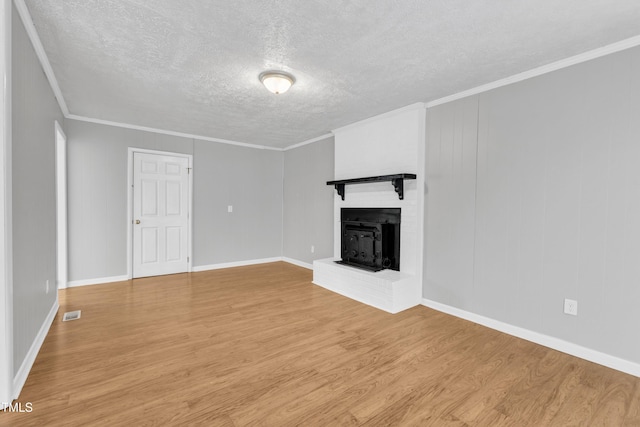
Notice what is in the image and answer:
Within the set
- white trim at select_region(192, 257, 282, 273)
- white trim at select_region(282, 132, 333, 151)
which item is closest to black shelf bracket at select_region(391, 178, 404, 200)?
white trim at select_region(282, 132, 333, 151)

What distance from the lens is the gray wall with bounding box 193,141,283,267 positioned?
5301 millimetres

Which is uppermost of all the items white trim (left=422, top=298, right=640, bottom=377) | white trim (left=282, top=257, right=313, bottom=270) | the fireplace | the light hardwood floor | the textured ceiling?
the textured ceiling

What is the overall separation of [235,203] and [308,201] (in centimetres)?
143

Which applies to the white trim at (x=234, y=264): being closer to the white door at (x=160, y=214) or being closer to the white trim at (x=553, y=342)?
the white door at (x=160, y=214)

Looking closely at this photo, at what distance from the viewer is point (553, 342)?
2531 mm

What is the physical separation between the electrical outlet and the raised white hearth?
4.61 ft

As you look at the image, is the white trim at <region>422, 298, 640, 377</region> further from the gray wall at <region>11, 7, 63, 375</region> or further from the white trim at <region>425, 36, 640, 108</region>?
→ the gray wall at <region>11, 7, 63, 375</region>

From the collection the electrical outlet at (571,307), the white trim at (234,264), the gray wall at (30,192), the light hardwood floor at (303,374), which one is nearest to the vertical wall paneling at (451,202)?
the light hardwood floor at (303,374)

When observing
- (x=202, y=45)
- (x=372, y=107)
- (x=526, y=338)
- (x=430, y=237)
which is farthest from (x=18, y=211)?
(x=526, y=338)

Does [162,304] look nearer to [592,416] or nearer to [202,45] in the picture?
[202,45]

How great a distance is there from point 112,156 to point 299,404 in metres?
4.49

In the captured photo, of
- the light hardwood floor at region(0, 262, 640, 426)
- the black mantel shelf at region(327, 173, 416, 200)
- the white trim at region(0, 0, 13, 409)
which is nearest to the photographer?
the white trim at region(0, 0, 13, 409)

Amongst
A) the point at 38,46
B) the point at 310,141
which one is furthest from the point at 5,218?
the point at 310,141

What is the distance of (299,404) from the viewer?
5.89 ft
